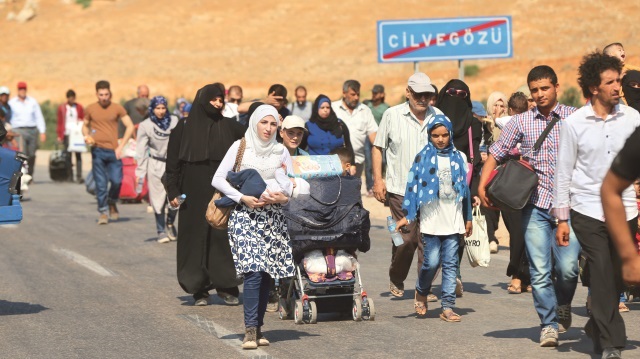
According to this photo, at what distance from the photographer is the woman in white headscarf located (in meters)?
9.47

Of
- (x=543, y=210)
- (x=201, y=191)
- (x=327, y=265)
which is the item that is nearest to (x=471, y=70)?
(x=201, y=191)

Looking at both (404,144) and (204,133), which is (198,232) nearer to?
(204,133)

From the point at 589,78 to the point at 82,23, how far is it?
294ft

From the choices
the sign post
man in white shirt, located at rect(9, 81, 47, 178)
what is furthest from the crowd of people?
man in white shirt, located at rect(9, 81, 47, 178)

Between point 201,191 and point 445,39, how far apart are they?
50.6 feet

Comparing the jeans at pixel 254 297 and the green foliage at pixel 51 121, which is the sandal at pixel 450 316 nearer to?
the jeans at pixel 254 297

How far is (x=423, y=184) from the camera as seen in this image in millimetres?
10680

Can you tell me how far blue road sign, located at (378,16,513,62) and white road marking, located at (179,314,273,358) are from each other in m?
15.9

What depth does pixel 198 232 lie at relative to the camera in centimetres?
1189

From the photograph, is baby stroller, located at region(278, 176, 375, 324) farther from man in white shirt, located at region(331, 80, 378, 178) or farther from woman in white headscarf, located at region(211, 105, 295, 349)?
man in white shirt, located at region(331, 80, 378, 178)

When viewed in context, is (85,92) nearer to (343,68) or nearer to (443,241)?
(343,68)

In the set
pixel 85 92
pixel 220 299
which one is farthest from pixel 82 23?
pixel 220 299

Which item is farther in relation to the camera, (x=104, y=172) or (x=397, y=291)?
(x=104, y=172)

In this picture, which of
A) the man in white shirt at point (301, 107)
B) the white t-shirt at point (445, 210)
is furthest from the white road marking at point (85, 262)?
the man in white shirt at point (301, 107)
